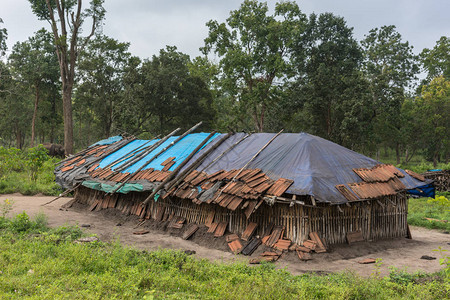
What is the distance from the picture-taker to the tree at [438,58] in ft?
133

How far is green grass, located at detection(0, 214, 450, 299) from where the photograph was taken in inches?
213

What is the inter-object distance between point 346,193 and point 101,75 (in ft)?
92.9

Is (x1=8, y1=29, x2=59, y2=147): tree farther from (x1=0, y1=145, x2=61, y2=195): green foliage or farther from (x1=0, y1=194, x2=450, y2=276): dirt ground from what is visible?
(x1=0, y1=194, x2=450, y2=276): dirt ground

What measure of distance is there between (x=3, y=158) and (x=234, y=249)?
19029 mm

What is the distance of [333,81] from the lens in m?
26.6

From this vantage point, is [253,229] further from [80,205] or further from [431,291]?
[80,205]

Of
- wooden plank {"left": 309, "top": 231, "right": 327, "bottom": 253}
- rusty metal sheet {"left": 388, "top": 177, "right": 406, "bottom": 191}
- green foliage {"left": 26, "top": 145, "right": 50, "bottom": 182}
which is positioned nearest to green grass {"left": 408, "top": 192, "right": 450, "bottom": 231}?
rusty metal sheet {"left": 388, "top": 177, "right": 406, "bottom": 191}

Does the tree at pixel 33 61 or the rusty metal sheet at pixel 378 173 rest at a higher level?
the tree at pixel 33 61

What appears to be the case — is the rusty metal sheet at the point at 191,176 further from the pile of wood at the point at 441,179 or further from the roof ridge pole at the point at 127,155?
the pile of wood at the point at 441,179

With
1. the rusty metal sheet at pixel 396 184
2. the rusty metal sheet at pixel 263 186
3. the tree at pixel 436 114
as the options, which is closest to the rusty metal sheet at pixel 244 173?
the rusty metal sheet at pixel 263 186

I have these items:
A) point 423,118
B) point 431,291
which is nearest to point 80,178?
point 431,291

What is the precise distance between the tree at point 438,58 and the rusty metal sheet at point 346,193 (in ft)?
130

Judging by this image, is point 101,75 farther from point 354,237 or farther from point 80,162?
point 354,237

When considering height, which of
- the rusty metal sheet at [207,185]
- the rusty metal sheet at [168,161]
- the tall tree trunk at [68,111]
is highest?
the tall tree trunk at [68,111]
